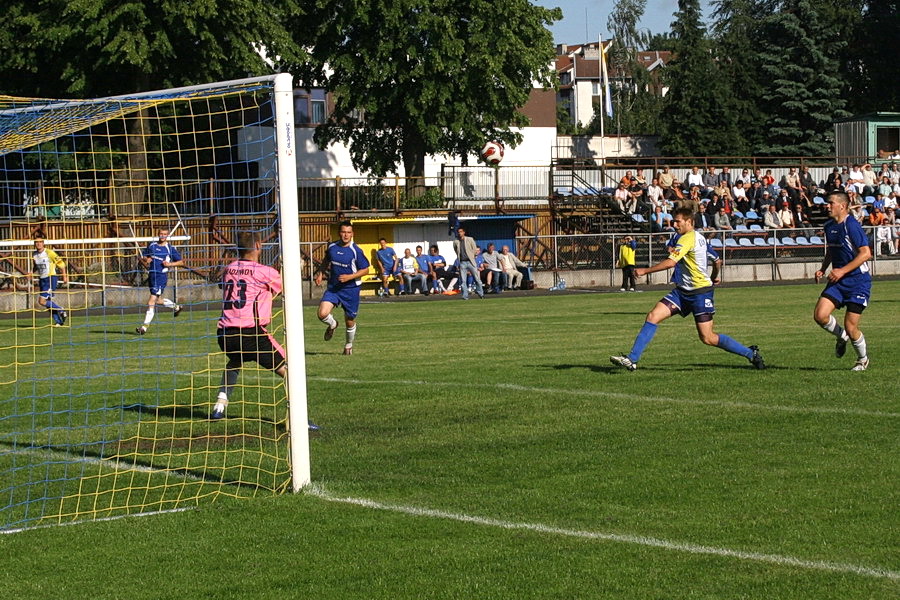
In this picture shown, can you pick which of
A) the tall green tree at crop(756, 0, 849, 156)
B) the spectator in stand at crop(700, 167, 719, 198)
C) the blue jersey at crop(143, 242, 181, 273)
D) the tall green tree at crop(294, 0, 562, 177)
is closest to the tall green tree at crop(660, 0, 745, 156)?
the tall green tree at crop(756, 0, 849, 156)

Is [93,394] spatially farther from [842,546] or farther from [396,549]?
[842,546]

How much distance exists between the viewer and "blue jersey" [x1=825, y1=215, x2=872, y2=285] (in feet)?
44.0

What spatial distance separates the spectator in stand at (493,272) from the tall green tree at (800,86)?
120 feet

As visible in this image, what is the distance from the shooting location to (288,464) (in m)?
8.90

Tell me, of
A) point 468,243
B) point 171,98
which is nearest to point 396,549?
point 171,98

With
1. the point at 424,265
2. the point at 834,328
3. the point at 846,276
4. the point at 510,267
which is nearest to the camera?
the point at 846,276

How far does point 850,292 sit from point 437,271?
79.5 feet

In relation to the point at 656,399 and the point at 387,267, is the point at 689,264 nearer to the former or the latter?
the point at 656,399

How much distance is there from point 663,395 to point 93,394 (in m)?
6.13

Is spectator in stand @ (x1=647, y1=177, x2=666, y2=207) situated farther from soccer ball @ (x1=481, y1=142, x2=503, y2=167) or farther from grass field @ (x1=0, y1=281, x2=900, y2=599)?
grass field @ (x1=0, y1=281, x2=900, y2=599)

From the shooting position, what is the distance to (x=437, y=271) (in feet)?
122

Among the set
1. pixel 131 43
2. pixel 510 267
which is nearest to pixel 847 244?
pixel 510 267

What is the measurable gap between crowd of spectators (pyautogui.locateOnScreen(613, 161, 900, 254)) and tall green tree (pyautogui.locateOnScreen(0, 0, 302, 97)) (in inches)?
527

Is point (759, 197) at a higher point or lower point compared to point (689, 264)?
higher
